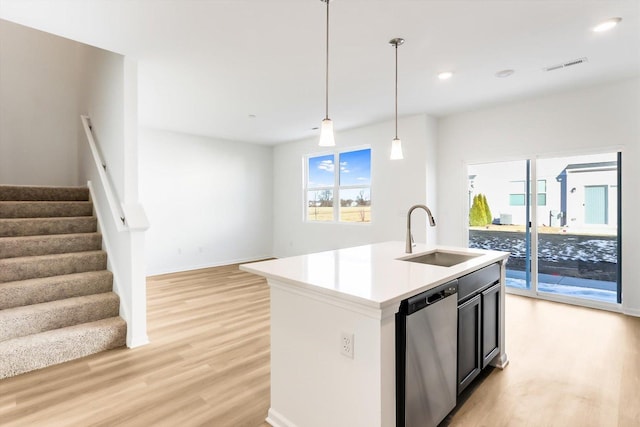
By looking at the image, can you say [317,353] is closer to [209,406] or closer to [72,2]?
[209,406]

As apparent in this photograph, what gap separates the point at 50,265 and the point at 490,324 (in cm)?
397

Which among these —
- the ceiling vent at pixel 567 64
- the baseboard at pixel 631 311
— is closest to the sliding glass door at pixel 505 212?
the baseboard at pixel 631 311

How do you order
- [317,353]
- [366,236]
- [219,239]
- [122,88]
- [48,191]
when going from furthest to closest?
[219,239] → [366,236] → [48,191] → [122,88] → [317,353]

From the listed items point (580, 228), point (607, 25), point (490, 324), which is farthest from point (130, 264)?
point (580, 228)

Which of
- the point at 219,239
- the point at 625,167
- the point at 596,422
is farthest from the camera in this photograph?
the point at 219,239

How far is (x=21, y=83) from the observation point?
4.79 metres

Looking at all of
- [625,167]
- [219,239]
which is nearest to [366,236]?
[219,239]

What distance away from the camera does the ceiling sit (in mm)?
2305

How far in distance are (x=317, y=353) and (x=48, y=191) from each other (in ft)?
14.6

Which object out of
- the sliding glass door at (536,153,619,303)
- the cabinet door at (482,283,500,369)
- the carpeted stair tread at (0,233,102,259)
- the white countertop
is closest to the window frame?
the sliding glass door at (536,153,619,303)

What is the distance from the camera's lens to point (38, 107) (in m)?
4.91

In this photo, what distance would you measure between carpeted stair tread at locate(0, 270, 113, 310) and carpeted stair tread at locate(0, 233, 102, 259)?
1.25ft

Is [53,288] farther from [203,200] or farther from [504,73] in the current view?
[504,73]

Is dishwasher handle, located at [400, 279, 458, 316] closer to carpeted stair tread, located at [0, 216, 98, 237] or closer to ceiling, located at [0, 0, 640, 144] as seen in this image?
ceiling, located at [0, 0, 640, 144]
